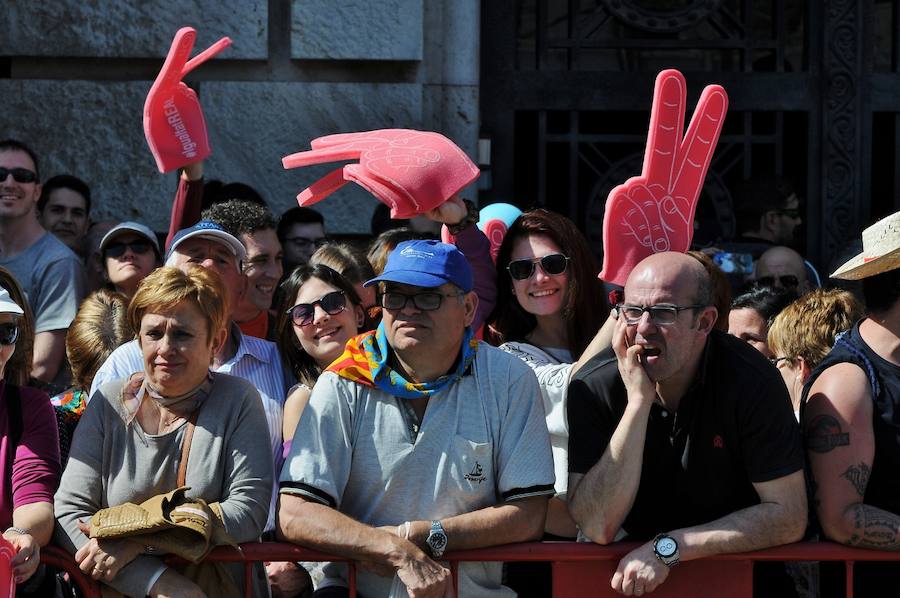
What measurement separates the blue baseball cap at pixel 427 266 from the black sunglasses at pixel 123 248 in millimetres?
1794

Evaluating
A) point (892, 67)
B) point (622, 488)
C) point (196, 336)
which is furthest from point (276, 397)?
point (892, 67)

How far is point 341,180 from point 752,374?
63.8 inches

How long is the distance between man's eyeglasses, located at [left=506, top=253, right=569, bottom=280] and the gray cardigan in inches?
44.7

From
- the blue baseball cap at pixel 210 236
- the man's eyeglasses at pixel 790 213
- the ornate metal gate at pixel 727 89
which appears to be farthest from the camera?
the ornate metal gate at pixel 727 89

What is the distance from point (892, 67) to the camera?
6.86 metres

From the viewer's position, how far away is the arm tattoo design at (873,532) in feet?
12.3

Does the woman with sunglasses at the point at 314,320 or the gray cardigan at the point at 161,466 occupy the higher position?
the woman with sunglasses at the point at 314,320

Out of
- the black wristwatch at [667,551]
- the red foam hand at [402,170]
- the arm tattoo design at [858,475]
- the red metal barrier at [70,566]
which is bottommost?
the red metal barrier at [70,566]

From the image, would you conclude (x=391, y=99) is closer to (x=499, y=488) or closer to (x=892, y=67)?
(x=892, y=67)

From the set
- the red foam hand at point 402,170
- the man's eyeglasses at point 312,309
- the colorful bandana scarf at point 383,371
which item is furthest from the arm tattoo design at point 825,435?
the man's eyeglasses at point 312,309

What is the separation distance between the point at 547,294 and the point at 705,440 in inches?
39.4

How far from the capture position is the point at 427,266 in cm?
396

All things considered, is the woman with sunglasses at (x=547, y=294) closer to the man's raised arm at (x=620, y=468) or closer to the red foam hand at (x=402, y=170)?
the red foam hand at (x=402, y=170)

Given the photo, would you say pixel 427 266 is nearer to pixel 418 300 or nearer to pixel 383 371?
pixel 418 300
